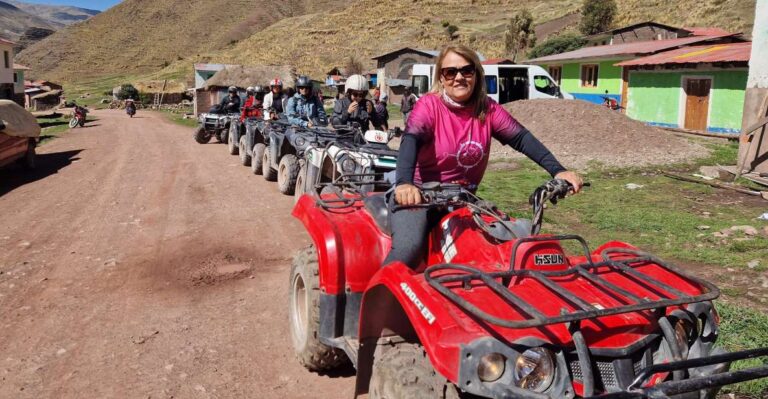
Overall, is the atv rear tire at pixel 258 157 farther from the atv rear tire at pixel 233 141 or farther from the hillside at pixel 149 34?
the hillside at pixel 149 34

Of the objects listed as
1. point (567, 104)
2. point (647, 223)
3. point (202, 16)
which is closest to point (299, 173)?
point (647, 223)

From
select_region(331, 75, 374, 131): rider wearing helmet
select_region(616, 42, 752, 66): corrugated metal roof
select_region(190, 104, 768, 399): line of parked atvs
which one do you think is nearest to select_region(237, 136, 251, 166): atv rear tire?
select_region(331, 75, 374, 131): rider wearing helmet

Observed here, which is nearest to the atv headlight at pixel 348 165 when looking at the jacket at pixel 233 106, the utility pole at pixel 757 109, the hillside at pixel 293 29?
the utility pole at pixel 757 109

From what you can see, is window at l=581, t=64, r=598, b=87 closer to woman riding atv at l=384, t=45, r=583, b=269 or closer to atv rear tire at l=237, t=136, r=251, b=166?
atv rear tire at l=237, t=136, r=251, b=166

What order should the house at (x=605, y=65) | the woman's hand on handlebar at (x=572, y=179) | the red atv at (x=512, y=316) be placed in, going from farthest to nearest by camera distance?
the house at (x=605, y=65), the woman's hand on handlebar at (x=572, y=179), the red atv at (x=512, y=316)

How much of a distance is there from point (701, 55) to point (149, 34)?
4422 inches

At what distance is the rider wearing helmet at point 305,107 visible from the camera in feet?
38.4

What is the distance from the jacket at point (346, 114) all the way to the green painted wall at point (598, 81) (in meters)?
23.7

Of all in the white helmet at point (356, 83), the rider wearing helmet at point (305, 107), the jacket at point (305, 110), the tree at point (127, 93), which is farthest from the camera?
the tree at point (127, 93)

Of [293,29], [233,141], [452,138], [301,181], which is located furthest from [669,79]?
[293,29]

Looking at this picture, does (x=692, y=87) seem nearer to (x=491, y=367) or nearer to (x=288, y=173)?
(x=288, y=173)

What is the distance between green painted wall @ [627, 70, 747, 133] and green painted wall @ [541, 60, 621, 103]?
321cm

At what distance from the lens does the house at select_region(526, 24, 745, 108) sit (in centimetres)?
3034

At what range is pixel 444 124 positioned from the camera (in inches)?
140
